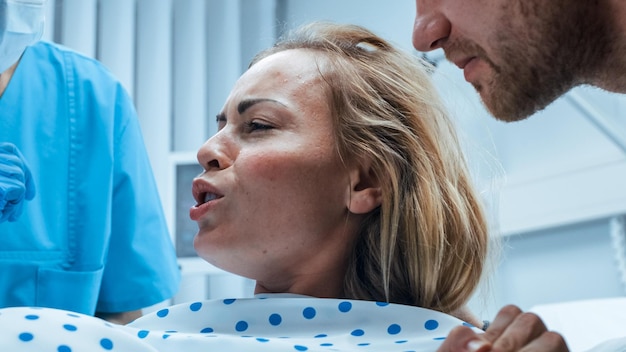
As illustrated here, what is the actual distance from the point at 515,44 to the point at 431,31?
138 millimetres

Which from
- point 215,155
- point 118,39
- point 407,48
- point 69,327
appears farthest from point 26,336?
point 118,39

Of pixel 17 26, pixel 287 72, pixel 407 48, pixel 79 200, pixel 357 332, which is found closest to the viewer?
pixel 357 332

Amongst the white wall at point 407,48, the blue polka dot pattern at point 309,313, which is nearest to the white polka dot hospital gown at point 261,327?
the blue polka dot pattern at point 309,313

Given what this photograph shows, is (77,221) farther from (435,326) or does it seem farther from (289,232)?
(435,326)

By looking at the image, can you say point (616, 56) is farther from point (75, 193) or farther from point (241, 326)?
point (75, 193)

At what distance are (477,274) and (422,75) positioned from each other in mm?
367

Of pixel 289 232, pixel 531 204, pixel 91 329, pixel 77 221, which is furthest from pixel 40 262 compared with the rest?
pixel 531 204

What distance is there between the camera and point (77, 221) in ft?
5.33

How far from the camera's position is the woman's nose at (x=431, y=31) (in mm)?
1245

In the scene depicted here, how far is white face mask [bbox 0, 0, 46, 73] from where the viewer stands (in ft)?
4.75

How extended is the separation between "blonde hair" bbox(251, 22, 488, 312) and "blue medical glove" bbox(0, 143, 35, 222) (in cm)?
57

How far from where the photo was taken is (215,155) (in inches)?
47.7

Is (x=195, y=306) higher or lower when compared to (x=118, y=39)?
lower

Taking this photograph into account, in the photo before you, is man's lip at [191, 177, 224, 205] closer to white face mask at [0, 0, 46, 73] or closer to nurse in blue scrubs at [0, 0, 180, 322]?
nurse in blue scrubs at [0, 0, 180, 322]
